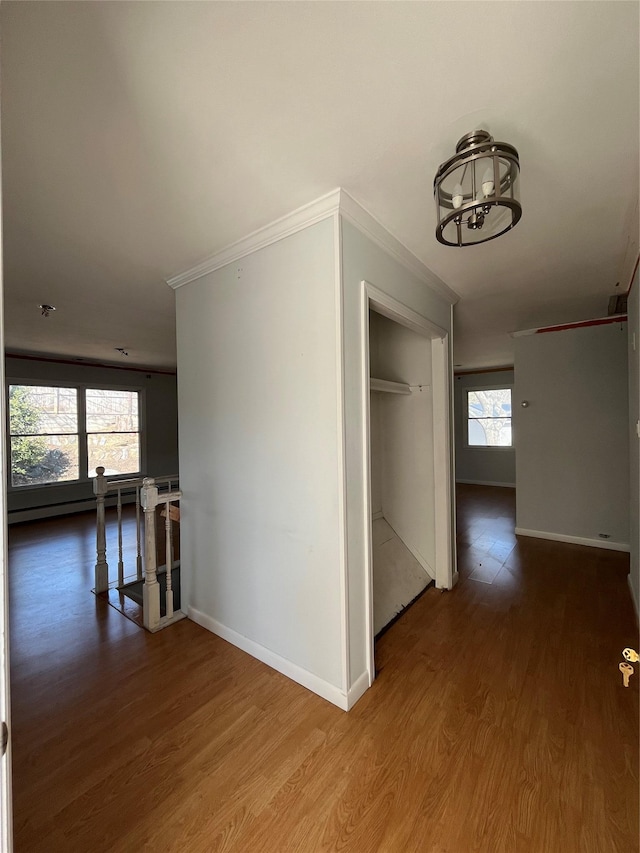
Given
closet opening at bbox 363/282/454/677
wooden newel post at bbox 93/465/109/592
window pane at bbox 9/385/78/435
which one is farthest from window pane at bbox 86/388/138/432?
closet opening at bbox 363/282/454/677

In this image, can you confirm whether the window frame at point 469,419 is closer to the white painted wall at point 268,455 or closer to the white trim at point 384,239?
the white trim at point 384,239

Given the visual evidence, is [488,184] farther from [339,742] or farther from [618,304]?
[618,304]

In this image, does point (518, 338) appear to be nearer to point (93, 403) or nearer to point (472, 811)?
point (472, 811)

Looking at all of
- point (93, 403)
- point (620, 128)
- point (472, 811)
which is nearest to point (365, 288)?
point (620, 128)

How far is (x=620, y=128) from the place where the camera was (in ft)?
4.64

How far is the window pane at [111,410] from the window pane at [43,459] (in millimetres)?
446

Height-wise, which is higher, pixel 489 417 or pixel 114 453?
pixel 489 417

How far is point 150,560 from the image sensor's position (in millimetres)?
2602

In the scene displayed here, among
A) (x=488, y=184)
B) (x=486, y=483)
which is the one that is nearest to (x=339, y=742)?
(x=488, y=184)

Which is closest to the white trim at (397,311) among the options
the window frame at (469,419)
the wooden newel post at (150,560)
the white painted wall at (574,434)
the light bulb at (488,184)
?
the light bulb at (488,184)

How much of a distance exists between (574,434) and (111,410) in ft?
22.3

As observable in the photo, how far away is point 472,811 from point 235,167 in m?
2.66

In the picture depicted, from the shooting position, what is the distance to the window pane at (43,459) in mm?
5426

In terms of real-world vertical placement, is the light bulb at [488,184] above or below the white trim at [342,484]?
above
